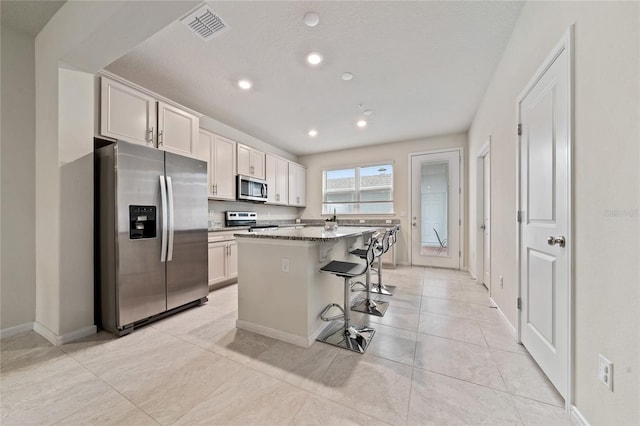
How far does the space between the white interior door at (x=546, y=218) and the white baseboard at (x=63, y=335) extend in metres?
3.70

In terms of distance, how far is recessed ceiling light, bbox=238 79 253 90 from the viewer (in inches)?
115

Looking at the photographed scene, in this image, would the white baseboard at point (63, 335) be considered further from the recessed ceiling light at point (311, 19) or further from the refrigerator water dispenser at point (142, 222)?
the recessed ceiling light at point (311, 19)

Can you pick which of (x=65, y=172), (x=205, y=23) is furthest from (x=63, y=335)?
(x=205, y=23)

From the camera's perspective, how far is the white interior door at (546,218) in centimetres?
137

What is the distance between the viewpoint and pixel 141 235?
2.35 meters

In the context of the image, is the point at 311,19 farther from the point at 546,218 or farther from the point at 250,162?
the point at 250,162

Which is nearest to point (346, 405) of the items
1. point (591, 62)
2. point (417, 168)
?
point (591, 62)

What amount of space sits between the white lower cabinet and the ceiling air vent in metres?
2.42

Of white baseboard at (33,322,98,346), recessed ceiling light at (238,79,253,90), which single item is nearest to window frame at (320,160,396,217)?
recessed ceiling light at (238,79,253,90)

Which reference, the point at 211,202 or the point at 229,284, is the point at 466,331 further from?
the point at 211,202

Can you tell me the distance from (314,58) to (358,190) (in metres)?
3.63

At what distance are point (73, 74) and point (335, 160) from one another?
4702 millimetres

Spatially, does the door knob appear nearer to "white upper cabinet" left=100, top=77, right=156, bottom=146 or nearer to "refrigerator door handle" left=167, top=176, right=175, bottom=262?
"refrigerator door handle" left=167, top=176, right=175, bottom=262

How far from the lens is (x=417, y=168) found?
5.12 meters
